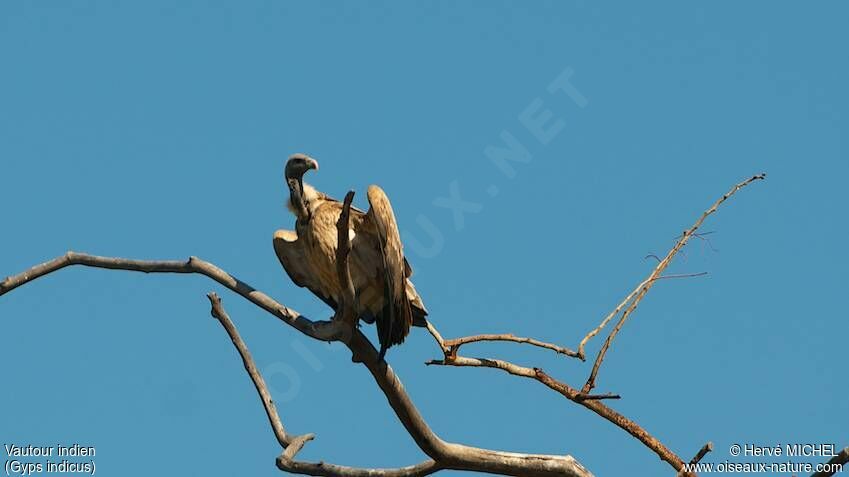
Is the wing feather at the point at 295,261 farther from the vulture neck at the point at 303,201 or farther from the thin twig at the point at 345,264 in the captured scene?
the thin twig at the point at 345,264

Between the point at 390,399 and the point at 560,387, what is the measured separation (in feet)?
3.96

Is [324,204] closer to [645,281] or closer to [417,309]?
[417,309]

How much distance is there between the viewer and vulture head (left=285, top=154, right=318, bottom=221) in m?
10.5

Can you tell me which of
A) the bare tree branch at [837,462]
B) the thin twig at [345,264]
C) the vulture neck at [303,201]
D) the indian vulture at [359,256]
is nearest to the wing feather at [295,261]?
the indian vulture at [359,256]

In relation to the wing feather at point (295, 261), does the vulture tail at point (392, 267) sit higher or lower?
lower

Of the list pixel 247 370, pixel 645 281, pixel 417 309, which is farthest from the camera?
pixel 417 309

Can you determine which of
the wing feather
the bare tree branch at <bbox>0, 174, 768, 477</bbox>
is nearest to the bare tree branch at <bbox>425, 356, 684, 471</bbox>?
the bare tree branch at <bbox>0, 174, 768, 477</bbox>

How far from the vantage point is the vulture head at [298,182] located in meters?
10.5

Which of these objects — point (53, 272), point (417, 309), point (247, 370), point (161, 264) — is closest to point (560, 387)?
point (417, 309)

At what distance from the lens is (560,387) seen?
28.8 feet

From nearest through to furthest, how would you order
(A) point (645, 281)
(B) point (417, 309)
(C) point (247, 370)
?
(A) point (645, 281), (C) point (247, 370), (B) point (417, 309)

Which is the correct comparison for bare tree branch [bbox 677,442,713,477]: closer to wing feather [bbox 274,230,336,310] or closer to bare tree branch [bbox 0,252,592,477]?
bare tree branch [bbox 0,252,592,477]

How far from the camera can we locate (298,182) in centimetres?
1059

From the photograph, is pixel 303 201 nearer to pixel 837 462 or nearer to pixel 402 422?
pixel 402 422
